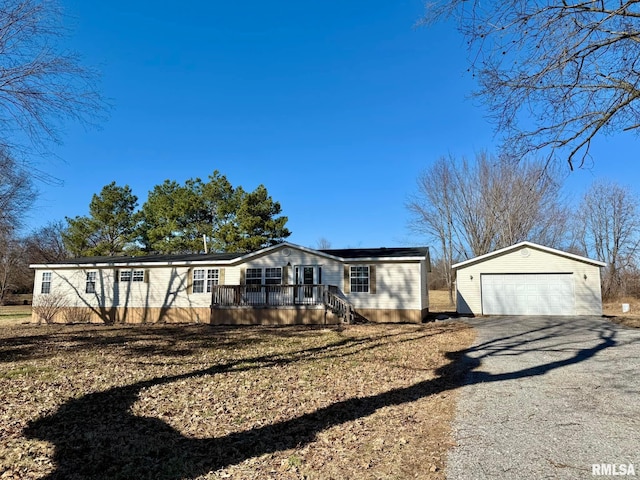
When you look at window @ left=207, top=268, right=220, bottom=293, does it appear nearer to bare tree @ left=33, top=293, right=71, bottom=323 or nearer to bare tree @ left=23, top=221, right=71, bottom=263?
bare tree @ left=33, top=293, right=71, bottom=323

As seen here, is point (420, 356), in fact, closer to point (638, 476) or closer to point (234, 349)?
point (234, 349)

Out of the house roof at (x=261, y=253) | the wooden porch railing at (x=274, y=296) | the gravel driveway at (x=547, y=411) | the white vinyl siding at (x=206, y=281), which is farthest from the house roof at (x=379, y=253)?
the gravel driveway at (x=547, y=411)

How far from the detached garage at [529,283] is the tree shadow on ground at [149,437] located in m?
13.6

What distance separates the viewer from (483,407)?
5.33 metres

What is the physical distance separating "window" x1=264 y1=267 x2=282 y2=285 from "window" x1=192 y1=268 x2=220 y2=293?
257 centimetres

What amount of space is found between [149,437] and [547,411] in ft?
15.6

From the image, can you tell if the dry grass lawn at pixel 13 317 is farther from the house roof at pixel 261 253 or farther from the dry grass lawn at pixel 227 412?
the dry grass lawn at pixel 227 412

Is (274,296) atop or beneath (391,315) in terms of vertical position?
atop

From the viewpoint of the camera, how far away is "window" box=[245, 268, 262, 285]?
19.2 m

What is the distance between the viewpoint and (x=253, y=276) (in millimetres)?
19250

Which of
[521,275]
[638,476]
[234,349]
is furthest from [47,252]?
[638,476]

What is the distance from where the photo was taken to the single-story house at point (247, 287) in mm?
17750

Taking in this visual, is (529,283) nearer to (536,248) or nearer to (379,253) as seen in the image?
(536,248)

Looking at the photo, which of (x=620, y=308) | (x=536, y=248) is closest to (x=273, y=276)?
(x=536, y=248)
